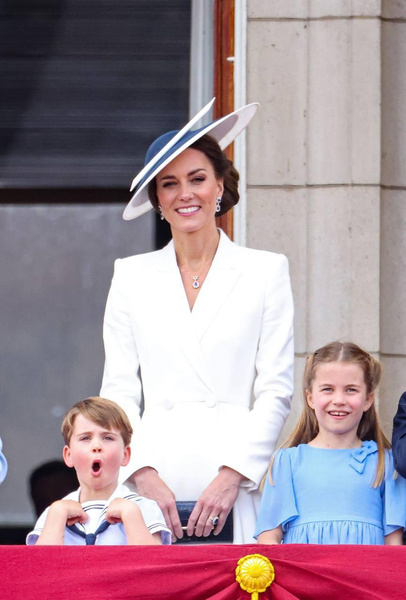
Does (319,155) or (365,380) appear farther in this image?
(319,155)

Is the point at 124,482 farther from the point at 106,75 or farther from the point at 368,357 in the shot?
the point at 106,75

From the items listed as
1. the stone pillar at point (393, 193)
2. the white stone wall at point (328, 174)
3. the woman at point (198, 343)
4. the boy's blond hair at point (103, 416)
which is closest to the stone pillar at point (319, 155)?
the white stone wall at point (328, 174)

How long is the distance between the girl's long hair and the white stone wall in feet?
5.22

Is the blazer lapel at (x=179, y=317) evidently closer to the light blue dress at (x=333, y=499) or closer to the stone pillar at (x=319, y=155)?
the light blue dress at (x=333, y=499)

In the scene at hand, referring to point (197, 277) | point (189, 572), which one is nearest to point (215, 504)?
point (189, 572)

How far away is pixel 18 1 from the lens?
21.9ft

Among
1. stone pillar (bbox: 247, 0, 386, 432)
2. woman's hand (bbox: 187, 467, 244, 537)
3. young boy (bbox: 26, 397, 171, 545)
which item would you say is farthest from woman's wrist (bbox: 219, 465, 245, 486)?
stone pillar (bbox: 247, 0, 386, 432)

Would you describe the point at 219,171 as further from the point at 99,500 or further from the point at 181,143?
the point at 99,500

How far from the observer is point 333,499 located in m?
4.26

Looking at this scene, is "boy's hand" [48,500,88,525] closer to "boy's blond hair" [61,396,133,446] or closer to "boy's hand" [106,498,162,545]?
"boy's hand" [106,498,162,545]

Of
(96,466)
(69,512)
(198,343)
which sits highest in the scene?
(198,343)

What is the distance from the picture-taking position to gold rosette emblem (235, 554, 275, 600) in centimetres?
367

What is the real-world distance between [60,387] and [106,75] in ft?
4.80

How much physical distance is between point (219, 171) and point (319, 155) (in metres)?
1.55
